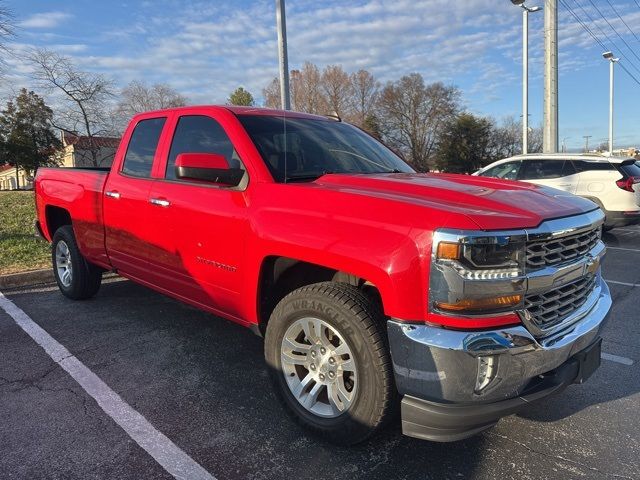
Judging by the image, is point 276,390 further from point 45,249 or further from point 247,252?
point 45,249

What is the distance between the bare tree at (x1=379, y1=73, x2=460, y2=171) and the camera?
5659 centimetres

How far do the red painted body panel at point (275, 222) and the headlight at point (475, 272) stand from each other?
0.05 metres

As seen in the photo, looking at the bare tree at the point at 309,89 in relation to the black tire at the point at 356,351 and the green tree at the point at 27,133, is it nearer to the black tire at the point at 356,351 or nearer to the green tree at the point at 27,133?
the green tree at the point at 27,133

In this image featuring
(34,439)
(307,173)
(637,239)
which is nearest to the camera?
(34,439)

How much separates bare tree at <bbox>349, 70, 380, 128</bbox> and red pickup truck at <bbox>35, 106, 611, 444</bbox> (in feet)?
193

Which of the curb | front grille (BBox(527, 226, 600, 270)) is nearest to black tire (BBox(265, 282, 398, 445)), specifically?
front grille (BBox(527, 226, 600, 270))

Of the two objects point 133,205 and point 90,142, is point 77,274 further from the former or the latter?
point 90,142

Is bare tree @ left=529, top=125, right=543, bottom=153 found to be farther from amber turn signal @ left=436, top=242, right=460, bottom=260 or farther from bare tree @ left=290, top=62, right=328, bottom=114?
amber turn signal @ left=436, top=242, right=460, bottom=260

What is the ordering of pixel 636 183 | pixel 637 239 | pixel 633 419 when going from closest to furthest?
pixel 633 419 < pixel 636 183 < pixel 637 239

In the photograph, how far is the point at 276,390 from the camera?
3.06m

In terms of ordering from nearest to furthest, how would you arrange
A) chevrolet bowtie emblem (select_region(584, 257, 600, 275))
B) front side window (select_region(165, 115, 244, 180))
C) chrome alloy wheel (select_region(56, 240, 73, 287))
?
chevrolet bowtie emblem (select_region(584, 257, 600, 275))
front side window (select_region(165, 115, 244, 180))
chrome alloy wheel (select_region(56, 240, 73, 287))

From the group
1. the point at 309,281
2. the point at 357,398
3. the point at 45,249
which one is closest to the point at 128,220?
the point at 309,281

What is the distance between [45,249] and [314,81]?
54586mm

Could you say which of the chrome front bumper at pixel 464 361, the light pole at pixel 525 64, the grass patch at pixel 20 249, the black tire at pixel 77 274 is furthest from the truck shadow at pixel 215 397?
the light pole at pixel 525 64
